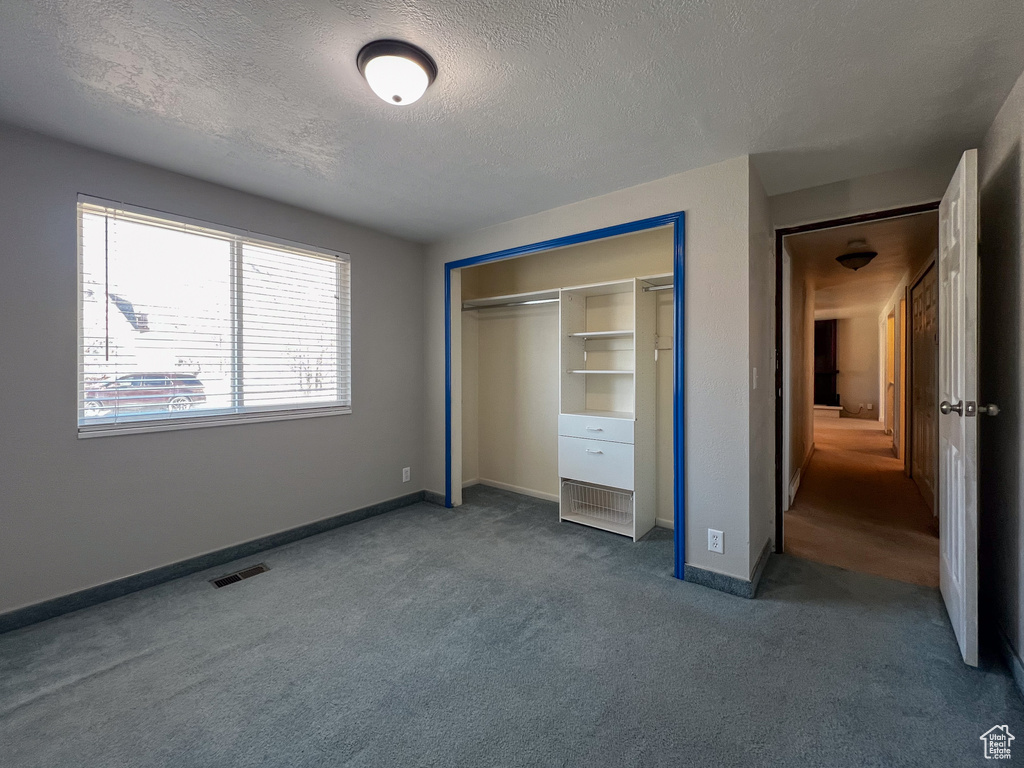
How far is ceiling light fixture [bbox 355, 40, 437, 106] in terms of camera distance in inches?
63.2

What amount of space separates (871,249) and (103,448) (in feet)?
19.4

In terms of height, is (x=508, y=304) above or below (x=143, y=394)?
above

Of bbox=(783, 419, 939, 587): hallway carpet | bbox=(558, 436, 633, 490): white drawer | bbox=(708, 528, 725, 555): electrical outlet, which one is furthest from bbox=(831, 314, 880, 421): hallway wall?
bbox=(708, 528, 725, 555): electrical outlet

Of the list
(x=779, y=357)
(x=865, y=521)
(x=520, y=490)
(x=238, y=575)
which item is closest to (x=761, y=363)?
(x=779, y=357)

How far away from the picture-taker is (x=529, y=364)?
14.3 ft

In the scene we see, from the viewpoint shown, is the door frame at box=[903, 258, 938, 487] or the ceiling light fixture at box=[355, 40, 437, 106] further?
the door frame at box=[903, 258, 938, 487]

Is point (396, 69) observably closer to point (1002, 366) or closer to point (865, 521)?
point (1002, 366)

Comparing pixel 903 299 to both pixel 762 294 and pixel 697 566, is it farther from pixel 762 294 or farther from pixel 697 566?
pixel 697 566

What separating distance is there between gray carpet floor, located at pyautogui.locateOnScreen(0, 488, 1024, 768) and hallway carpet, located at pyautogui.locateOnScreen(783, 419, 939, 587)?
33 cm

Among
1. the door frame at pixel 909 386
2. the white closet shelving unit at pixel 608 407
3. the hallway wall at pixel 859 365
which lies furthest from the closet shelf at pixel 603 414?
the hallway wall at pixel 859 365

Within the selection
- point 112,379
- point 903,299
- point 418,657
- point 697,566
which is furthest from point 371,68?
point 903,299

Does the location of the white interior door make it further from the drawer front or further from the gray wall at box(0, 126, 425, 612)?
the gray wall at box(0, 126, 425, 612)

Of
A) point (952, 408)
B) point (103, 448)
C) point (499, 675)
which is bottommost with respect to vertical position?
point (499, 675)

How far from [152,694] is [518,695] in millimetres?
1420
